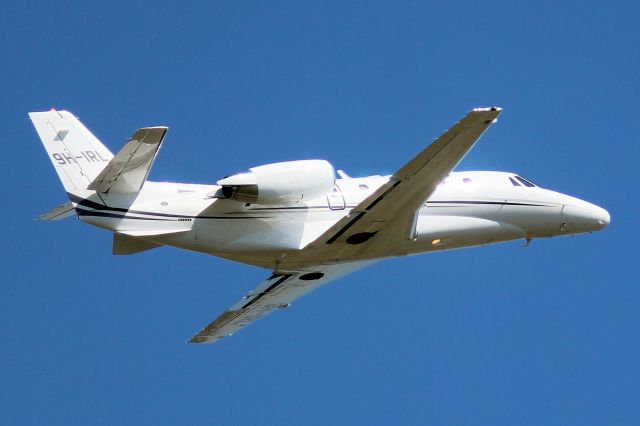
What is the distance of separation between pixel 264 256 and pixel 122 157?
4.72 metres

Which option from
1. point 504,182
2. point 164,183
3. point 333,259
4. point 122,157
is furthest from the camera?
point 504,182

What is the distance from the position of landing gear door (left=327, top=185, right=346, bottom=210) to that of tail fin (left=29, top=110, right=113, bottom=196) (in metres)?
5.34

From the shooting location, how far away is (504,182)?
3209 centimetres

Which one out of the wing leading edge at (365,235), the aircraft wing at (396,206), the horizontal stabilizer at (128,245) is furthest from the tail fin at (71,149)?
the aircraft wing at (396,206)

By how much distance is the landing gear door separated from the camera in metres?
29.4

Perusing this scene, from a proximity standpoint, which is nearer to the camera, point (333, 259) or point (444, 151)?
point (444, 151)

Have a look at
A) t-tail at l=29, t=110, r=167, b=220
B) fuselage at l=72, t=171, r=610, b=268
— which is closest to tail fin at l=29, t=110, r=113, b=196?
t-tail at l=29, t=110, r=167, b=220

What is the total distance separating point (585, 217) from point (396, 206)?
7.45 m

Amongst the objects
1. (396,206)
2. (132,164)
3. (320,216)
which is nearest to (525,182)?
(396,206)

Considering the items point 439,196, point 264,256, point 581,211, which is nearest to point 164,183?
point 264,256

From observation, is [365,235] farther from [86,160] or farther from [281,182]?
[86,160]

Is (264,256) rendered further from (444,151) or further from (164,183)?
(444,151)

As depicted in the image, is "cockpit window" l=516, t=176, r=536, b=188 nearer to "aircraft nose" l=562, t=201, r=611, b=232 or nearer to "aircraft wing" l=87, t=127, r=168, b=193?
"aircraft nose" l=562, t=201, r=611, b=232

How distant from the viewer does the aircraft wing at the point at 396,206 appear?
2588 cm
